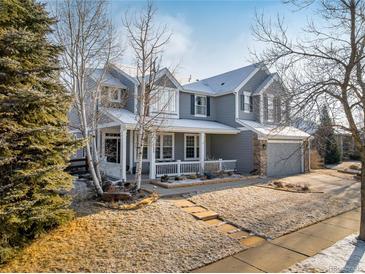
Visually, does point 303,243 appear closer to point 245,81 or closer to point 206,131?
point 206,131

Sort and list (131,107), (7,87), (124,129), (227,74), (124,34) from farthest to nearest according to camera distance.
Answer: (227,74) → (131,107) → (124,129) → (124,34) → (7,87)

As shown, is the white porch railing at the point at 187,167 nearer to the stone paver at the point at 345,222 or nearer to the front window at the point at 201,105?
the front window at the point at 201,105

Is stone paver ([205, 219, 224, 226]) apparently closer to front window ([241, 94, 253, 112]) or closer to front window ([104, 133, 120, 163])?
front window ([104, 133, 120, 163])

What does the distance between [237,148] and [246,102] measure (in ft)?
12.6

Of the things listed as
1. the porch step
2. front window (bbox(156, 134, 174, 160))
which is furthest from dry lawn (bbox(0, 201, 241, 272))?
front window (bbox(156, 134, 174, 160))

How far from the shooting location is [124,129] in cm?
1168

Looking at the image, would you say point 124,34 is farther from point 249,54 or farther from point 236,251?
point 236,251

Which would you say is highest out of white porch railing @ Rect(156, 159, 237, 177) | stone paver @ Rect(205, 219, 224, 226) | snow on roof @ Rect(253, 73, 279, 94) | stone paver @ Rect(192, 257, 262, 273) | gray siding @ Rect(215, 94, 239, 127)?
snow on roof @ Rect(253, 73, 279, 94)

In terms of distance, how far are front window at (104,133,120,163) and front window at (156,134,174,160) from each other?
8.69 ft

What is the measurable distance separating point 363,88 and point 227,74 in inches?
631

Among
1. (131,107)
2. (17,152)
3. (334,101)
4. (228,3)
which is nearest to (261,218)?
(334,101)

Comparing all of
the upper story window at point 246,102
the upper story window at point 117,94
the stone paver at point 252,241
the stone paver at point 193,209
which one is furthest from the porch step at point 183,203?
the upper story window at point 246,102

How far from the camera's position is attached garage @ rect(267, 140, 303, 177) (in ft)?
51.9

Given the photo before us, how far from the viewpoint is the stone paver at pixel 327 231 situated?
657cm
